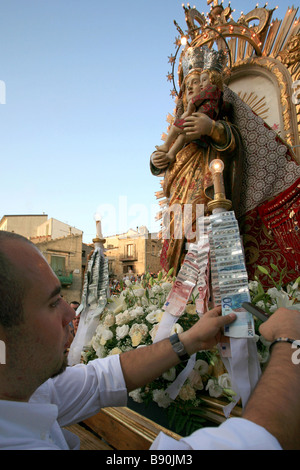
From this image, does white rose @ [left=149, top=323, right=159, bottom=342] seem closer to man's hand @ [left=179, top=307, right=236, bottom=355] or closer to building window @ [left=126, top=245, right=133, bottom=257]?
man's hand @ [left=179, top=307, right=236, bottom=355]

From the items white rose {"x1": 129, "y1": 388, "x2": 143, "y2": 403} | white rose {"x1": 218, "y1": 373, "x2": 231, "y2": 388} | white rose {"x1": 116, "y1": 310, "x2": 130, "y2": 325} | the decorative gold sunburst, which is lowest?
white rose {"x1": 129, "y1": 388, "x2": 143, "y2": 403}

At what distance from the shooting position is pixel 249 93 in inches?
155

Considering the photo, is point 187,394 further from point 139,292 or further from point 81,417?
point 139,292

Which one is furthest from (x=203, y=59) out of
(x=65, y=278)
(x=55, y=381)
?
(x=65, y=278)

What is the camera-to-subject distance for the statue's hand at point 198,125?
2.54 metres

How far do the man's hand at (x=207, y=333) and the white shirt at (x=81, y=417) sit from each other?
29 centimetres

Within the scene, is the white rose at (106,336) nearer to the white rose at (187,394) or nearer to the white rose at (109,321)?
the white rose at (109,321)

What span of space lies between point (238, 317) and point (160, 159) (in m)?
2.15

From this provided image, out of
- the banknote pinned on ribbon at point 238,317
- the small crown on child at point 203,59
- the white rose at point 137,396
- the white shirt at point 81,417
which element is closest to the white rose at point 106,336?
the white rose at point 137,396

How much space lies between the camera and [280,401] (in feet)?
2.02

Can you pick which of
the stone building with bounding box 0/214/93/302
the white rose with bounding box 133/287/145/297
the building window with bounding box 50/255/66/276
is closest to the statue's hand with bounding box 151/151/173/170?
the white rose with bounding box 133/287/145/297

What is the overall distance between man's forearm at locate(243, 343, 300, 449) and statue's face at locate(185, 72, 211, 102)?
2806 millimetres

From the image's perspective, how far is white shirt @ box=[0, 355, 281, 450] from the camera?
557mm
